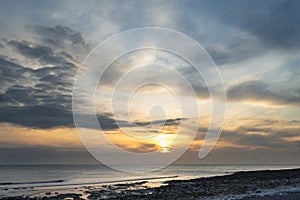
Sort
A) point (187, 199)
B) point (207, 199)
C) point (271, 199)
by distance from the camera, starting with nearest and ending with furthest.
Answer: point (271, 199), point (207, 199), point (187, 199)

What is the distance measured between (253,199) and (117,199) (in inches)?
522

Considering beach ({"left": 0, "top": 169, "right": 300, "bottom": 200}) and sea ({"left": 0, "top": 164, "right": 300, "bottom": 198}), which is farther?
sea ({"left": 0, "top": 164, "right": 300, "bottom": 198})

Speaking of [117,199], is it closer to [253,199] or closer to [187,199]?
[187,199]

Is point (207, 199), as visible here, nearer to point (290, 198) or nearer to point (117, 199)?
point (290, 198)

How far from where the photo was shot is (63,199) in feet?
103

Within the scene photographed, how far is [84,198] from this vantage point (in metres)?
32.0

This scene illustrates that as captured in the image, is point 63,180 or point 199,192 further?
point 63,180

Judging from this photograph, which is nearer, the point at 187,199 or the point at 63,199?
the point at 187,199

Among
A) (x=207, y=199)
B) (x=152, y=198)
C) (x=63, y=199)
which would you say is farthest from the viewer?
(x=63, y=199)

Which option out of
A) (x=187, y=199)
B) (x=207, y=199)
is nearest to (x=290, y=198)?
(x=207, y=199)

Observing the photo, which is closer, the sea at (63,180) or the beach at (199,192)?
the beach at (199,192)

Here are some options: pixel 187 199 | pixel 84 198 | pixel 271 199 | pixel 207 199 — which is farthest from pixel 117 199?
pixel 271 199

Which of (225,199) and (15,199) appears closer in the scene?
(225,199)

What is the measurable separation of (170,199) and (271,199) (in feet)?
29.4
